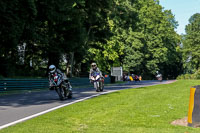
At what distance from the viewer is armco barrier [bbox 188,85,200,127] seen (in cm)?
757

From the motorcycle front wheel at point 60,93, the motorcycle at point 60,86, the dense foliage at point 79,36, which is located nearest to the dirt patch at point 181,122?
the motorcycle at point 60,86

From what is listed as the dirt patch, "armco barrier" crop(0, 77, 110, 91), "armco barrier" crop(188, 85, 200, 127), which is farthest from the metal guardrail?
"armco barrier" crop(188, 85, 200, 127)

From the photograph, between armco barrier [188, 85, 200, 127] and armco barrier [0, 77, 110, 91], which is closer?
armco barrier [188, 85, 200, 127]

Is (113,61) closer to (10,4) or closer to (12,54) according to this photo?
(12,54)

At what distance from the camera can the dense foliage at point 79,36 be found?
82.5 feet

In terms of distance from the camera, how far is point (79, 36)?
1323 inches

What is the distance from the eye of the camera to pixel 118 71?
56812 mm

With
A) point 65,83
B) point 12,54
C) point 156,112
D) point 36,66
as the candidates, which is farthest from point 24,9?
point 36,66

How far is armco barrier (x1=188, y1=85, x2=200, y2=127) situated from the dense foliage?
57.2 ft

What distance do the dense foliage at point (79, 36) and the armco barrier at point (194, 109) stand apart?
17440 mm

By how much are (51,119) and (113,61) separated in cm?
5731

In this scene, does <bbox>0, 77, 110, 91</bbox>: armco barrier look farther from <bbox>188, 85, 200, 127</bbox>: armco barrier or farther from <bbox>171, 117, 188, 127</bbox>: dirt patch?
<bbox>188, 85, 200, 127</bbox>: armco barrier

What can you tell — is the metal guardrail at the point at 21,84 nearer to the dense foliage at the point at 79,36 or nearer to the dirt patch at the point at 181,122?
the dense foliage at the point at 79,36

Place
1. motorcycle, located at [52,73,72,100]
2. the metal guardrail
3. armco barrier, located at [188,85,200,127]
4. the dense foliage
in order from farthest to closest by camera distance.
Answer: the dense foliage < the metal guardrail < motorcycle, located at [52,73,72,100] < armco barrier, located at [188,85,200,127]
